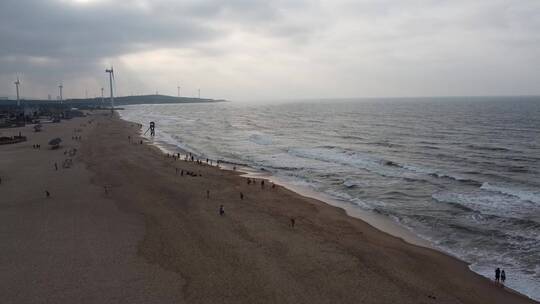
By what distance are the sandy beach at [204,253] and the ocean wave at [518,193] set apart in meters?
15.4

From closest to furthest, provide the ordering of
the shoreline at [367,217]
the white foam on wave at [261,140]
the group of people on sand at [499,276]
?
the group of people on sand at [499,276]
the shoreline at [367,217]
the white foam on wave at [261,140]

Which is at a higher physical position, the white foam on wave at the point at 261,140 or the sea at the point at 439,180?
the white foam on wave at the point at 261,140

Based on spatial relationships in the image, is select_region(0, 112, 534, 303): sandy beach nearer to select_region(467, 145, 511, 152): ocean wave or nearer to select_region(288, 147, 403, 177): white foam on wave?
select_region(288, 147, 403, 177): white foam on wave

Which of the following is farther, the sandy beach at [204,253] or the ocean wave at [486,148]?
the ocean wave at [486,148]

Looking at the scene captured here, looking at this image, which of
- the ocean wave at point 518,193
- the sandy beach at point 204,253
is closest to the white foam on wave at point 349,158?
the ocean wave at point 518,193

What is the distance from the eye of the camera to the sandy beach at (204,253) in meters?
19.0

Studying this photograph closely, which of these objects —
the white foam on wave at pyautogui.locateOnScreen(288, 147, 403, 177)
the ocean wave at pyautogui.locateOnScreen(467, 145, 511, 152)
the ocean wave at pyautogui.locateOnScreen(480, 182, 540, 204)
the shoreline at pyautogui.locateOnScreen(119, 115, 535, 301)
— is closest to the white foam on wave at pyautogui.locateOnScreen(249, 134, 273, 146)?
the white foam on wave at pyautogui.locateOnScreen(288, 147, 403, 177)

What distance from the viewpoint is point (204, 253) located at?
2316 centimetres

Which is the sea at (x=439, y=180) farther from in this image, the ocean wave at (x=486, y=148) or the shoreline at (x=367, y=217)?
the shoreline at (x=367, y=217)

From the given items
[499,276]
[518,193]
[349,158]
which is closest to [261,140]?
[349,158]

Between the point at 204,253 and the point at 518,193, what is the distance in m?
28.4

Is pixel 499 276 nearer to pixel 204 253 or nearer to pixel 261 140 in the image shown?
pixel 204 253

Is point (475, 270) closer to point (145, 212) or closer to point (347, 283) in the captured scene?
point (347, 283)

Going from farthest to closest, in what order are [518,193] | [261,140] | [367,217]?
[261,140]
[518,193]
[367,217]
